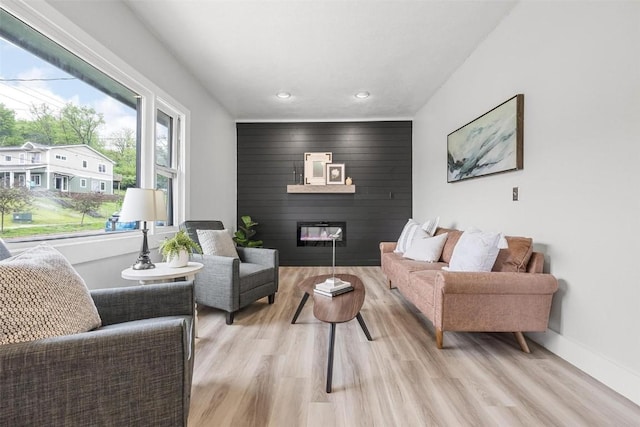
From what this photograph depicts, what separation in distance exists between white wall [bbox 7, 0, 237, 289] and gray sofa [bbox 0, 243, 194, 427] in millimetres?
1214

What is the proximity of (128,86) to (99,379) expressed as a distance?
2.41 metres

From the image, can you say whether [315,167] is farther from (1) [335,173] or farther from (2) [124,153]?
(2) [124,153]

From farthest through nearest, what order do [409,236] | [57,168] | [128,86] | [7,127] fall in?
[409,236], [128,86], [57,168], [7,127]

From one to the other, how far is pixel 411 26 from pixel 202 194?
311cm

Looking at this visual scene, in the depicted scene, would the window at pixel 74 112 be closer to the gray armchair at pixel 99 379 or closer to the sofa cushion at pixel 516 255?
the gray armchair at pixel 99 379

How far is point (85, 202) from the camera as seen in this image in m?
2.06

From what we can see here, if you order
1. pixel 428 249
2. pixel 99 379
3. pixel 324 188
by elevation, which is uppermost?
pixel 324 188

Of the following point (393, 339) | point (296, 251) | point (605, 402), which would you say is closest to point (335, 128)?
point (296, 251)

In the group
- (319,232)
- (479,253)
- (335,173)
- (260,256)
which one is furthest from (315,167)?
(479,253)

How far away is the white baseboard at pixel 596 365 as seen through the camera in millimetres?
1438

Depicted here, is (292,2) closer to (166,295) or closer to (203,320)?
(166,295)

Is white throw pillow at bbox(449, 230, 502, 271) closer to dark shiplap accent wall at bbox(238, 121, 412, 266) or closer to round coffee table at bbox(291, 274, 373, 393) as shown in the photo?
round coffee table at bbox(291, 274, 373, 393)

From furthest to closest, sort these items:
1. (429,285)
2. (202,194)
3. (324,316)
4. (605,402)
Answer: (202,194) < (429,285) < (324,316) < (605,402)

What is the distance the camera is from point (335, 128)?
491 cm
